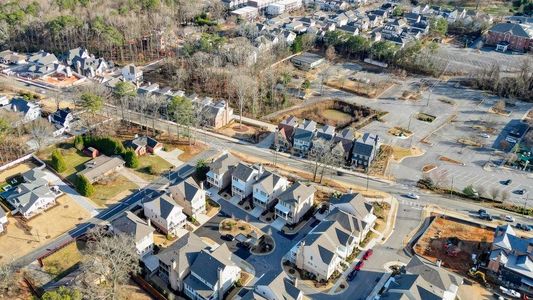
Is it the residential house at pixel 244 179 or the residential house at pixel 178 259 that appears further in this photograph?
the residential house at pixel 244 179

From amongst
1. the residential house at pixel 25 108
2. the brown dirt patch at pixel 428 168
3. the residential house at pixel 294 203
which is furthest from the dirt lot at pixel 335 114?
the residential house at pixel 25 108

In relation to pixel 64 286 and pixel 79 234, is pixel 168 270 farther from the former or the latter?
pixel 79 234

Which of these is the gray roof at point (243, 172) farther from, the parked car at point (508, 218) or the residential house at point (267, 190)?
the parked car at point (508, 218)

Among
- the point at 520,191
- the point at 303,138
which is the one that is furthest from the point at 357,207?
the point at 520,191

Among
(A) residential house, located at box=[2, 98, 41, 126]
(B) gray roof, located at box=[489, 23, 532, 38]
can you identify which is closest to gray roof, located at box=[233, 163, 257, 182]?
(A) residential house, located at box=[2, 98, 41, 126]

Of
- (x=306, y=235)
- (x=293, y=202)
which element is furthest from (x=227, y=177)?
(x=306, y=235)

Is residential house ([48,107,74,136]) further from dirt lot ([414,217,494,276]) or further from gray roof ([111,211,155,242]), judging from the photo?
dirt lot ([414,217,494,276])

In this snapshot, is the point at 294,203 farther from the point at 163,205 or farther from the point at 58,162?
the point at 58,162
